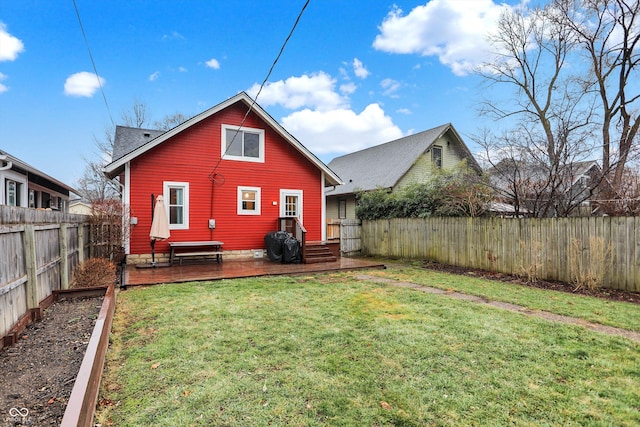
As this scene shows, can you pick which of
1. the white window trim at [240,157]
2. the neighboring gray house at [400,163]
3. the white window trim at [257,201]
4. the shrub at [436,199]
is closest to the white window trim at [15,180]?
the white window trim at [240,157]

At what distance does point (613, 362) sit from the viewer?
3438 mm

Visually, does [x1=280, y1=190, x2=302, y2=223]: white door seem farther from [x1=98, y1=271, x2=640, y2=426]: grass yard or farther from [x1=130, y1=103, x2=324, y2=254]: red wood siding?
[x1=98, y1=271, x2=640, y2=426]: grass yard

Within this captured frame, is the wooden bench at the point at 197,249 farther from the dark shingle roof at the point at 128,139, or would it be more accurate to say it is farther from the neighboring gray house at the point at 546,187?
the neighboring gray house at the point at 546,187

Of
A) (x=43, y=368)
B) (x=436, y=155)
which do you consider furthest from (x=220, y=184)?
(x=436, y=155)

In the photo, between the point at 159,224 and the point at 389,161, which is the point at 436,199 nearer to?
the point at 389,161

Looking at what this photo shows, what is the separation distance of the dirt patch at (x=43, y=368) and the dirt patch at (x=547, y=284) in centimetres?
856

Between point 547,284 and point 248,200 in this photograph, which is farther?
point 248,200

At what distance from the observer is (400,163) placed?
60.0 feet

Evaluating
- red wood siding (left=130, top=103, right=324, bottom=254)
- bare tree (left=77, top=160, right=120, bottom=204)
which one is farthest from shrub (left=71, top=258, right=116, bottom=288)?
bare tree (left=77, top=160, right=120, bottom=204)

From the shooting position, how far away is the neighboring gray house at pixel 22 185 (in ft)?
39.3

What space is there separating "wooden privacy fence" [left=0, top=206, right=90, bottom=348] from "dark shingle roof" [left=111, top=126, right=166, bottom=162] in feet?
23.9

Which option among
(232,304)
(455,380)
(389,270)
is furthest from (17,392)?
(389,270)

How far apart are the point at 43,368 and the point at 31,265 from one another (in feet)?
5.85

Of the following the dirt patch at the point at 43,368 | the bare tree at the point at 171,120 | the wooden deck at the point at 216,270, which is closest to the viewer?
the dirt patch at the point at 43,368
